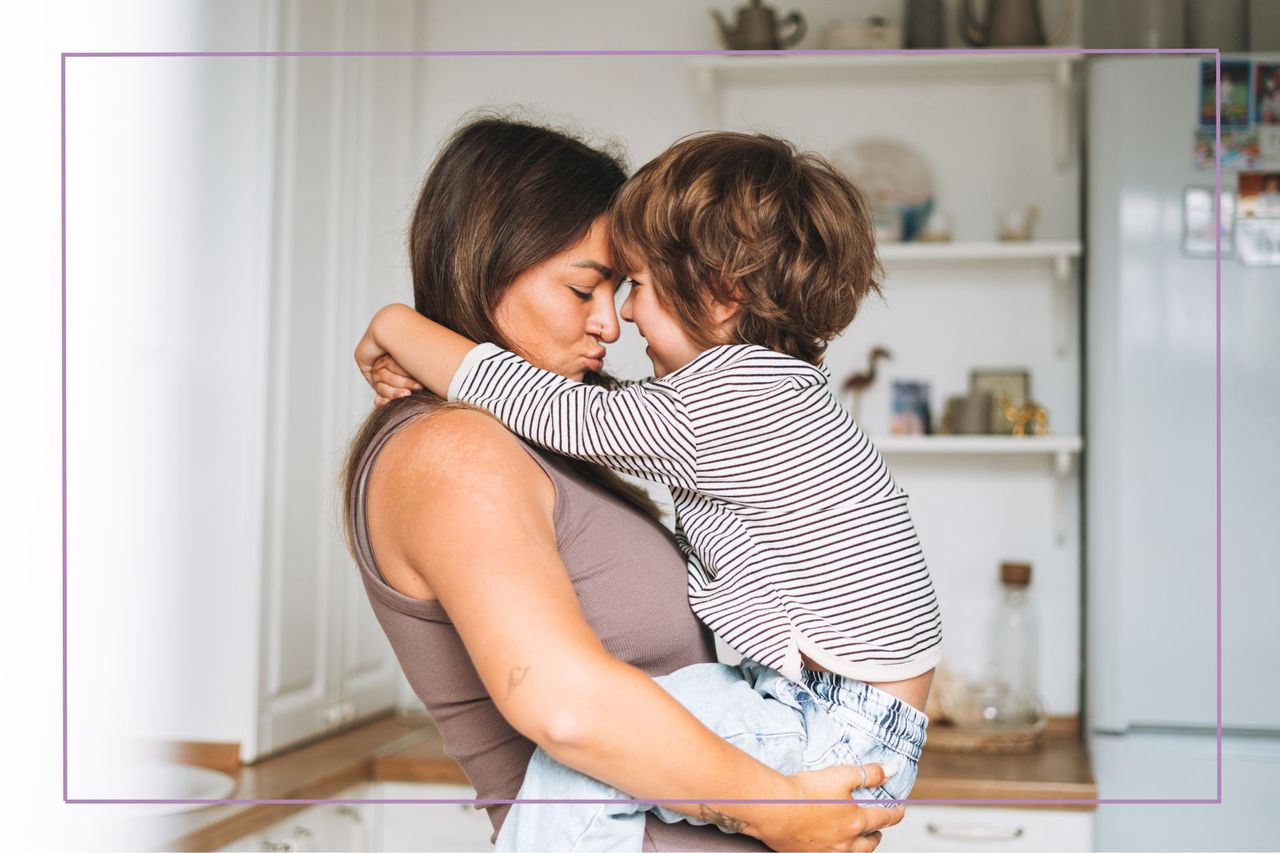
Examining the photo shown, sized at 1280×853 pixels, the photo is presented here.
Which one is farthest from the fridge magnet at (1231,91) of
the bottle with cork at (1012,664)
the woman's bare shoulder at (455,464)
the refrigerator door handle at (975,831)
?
the woman's bare shoulder at (455,464)

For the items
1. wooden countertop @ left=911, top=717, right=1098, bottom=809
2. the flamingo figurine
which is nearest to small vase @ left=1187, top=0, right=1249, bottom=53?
the flamingo figurine

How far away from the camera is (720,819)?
84 centimetres

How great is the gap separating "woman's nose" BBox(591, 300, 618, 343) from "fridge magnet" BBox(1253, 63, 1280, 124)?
5.22 ft

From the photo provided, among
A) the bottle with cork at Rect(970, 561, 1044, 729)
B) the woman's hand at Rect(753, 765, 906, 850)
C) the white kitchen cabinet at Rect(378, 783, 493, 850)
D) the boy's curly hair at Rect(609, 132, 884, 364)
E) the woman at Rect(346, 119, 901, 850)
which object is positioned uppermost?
the boy's curly hair at Rect(609, 132, 884, 364)

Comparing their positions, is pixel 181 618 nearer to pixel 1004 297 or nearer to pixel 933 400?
pixel 933 400

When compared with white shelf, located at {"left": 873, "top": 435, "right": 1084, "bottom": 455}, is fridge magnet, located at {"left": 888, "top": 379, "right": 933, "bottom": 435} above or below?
above

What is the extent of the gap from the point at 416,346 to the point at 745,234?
277mm

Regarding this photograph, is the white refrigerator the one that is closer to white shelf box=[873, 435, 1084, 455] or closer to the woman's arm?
white shelf box=[873, 435, 1084, 455]

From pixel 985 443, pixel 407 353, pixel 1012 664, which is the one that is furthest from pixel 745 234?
pixel 1012 664

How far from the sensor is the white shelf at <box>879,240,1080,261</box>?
221cm

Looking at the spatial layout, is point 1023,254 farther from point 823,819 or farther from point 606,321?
point 823,819

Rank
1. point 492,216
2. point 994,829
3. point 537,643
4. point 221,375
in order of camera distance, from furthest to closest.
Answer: point 994,829 → point 221,375 → point 492,216 → point 537,643

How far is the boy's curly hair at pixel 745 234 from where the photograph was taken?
3.15 ft

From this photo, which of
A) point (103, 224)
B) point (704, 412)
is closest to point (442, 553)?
point (704, 412)
